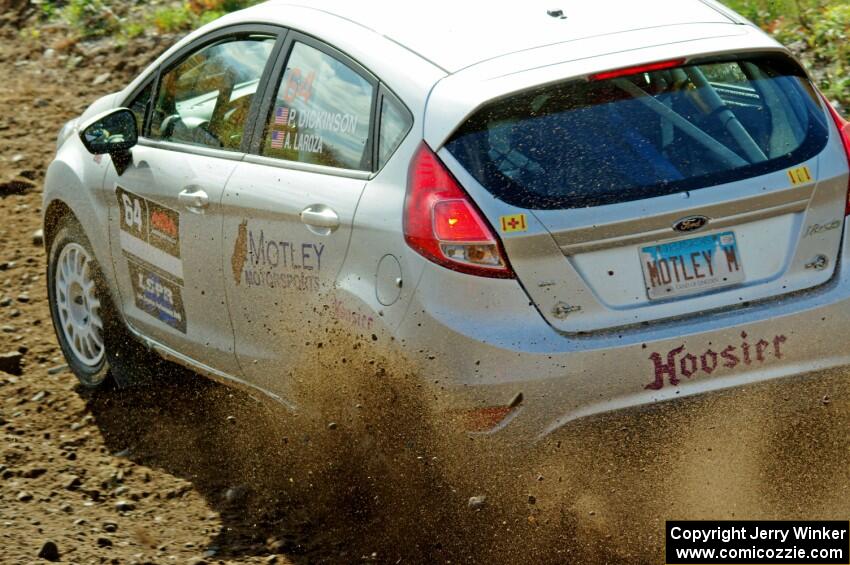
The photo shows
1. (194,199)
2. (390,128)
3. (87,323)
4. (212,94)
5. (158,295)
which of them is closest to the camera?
(390,128)

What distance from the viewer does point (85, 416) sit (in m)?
6.45

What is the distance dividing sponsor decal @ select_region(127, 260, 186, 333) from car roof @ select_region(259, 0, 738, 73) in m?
1.38

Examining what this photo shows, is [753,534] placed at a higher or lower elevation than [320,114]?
lower

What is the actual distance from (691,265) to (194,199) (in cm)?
204

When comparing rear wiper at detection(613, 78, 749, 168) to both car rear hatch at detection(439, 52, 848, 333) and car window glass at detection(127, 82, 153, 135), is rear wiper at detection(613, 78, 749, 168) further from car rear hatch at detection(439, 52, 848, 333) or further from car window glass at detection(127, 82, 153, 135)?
car window glass at detection(127, 82, 153, 135)

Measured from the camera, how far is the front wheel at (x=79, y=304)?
643 centimetres

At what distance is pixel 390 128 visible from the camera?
15.1 feet

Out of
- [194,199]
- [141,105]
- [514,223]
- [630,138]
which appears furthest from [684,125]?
[141,105]

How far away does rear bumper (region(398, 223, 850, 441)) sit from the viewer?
422cm

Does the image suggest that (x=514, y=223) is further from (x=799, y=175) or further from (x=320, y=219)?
(x=799, y=175)

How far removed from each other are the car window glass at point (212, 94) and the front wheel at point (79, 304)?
2.62 feet

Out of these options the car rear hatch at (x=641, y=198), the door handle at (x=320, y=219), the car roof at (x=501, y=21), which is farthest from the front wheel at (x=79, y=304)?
the car rear hatch at (x=641, y=198)

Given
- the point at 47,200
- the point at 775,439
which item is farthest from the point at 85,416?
the point at 775,439

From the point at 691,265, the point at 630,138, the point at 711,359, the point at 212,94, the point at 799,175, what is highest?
the point at 630,138
